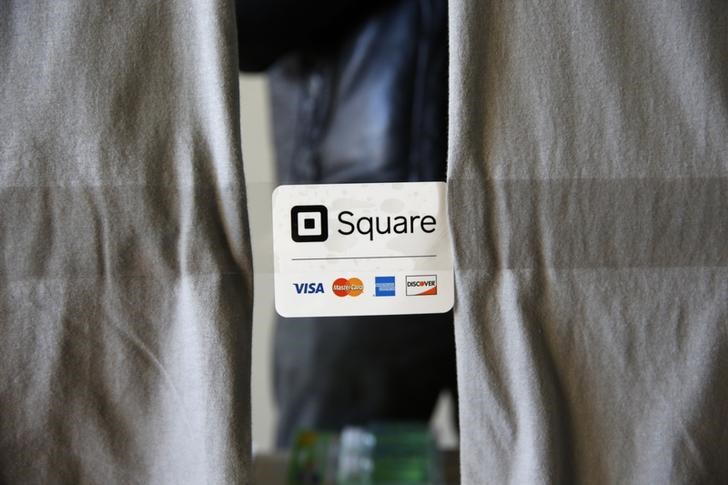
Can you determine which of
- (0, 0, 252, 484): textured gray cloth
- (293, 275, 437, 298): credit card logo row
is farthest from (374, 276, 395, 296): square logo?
(0, 0, 252, 484): textured gray cloth

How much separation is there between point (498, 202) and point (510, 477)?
0.22 metres

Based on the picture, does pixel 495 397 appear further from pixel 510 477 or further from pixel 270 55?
pixel 270 55

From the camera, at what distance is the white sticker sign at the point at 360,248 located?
0.53 metres

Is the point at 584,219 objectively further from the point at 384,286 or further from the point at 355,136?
the point at 355,136

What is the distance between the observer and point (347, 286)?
21.0 inches

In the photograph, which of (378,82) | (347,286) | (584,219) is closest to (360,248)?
(347,286)

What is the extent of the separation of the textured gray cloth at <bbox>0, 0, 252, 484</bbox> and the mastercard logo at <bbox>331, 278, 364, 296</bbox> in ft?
0.23

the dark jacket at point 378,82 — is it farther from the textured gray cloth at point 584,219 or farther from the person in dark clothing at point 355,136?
the textured gray cloth at point 584,219

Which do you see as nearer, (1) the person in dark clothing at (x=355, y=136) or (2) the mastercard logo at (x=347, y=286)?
(2) the mastercard logo at (x=347, y=286)

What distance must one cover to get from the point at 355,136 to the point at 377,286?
20.6 inches

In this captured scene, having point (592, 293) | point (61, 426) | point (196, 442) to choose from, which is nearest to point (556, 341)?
point (592, 293)

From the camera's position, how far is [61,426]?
1.76ft

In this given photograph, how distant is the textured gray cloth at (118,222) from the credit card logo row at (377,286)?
5 centimetres

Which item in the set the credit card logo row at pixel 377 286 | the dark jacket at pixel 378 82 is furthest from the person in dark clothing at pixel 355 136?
the credit card logo row at pixel 377 286
